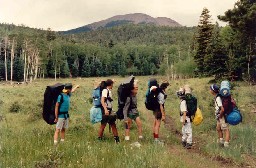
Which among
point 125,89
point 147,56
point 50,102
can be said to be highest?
point 147,56

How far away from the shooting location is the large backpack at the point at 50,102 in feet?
33.9

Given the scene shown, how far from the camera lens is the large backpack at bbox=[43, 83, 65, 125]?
10344 millimetres

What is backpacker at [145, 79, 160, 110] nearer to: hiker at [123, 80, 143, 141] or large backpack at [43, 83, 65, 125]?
hiker at [123, 80, 143, 141]

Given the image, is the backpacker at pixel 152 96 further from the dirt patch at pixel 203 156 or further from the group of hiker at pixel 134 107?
the dirt patch at pixel 203 156

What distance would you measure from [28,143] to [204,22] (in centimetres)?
4676

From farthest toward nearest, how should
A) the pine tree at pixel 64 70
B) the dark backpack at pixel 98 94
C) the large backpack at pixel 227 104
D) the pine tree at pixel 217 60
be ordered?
the pine tree at pixel 64 70, the pine tree at pixel 217 60, the large backpack at pixel 227 104, the dark backpack at pixel 98 94

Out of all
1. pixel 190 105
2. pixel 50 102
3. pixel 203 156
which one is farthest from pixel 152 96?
pixel 50 102

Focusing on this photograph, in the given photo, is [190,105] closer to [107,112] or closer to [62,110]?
[107,112]

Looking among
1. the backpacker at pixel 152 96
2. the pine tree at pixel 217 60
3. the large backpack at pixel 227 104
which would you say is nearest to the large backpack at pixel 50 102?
the backpacker at pixel 152 96

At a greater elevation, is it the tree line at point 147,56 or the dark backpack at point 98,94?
the tree line at point 147,56

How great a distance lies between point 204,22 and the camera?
173 feet

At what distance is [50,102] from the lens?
34.2 ft

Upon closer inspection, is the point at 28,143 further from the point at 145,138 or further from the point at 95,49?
the point at 95,49

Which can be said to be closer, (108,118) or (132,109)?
(108,118)
